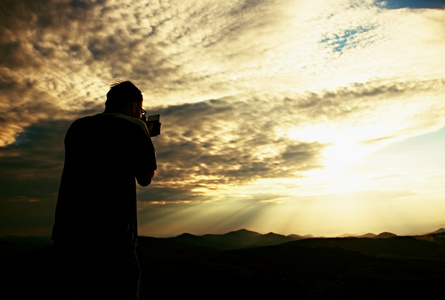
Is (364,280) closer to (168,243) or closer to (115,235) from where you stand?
(115,235)

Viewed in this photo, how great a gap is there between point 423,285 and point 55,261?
65.5ft

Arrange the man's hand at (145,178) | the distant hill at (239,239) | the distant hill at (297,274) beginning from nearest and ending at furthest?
1. the man's hand at (145,178)
2. the distant hill at (297,274)
3. the distant hill at (239,239)

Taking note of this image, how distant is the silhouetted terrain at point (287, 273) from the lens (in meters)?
14.5

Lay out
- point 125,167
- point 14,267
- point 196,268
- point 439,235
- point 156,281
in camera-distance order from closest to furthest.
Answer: point 125,167
point 156,281
point 196,268
point 14,267
point 439,235

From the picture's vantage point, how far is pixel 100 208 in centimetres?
238

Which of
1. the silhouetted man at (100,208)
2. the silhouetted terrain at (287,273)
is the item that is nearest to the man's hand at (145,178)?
the silhouetted man at (100,208)

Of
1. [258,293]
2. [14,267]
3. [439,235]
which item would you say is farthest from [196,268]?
[439,235]

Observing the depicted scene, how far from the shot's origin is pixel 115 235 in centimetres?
240

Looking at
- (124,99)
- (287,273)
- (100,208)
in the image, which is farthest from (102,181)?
(287,273)

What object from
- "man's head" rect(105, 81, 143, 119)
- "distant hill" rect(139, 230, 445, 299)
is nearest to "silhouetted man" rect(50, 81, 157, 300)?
"man's head" rect(105, 81, 143, 119)

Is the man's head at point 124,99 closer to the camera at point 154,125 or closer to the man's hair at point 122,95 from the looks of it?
the man's hair at point 122,95

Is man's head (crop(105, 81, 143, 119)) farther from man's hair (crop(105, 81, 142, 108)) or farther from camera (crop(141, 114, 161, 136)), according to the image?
camera (crop(141, 114, 161, 136))

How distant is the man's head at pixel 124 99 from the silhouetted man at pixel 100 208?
192 mm

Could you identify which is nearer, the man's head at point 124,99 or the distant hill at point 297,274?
the man's head at point 124,99
